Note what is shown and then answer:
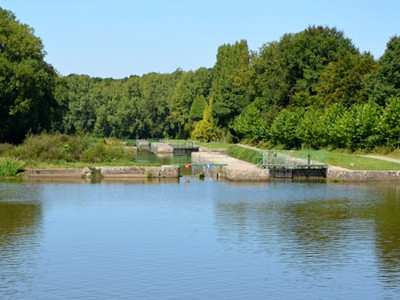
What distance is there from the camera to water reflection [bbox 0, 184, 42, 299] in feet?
70.6

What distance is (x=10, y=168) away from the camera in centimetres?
4856

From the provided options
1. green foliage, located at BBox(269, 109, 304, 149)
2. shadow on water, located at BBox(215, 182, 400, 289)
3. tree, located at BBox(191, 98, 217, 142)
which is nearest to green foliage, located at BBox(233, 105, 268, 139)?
green foliage, located at BBox(269, 109, 304, 149)

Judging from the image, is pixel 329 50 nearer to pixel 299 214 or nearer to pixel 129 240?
pixel 299 214

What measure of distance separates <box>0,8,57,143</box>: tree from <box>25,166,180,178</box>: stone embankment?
18.8 meters

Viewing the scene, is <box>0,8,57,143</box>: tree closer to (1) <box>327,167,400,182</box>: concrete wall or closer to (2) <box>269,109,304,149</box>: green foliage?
(2) <box>269,109,304,149</box>: green foliage

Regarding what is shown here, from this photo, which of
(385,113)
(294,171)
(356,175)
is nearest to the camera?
(356,175)

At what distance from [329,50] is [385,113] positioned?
1089 inches

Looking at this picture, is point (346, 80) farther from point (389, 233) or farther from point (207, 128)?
point (389, 233)

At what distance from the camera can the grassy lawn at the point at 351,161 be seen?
163ft

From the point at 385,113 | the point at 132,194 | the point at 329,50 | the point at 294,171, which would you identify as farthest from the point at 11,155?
the point at 329,50

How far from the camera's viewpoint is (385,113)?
57.8m

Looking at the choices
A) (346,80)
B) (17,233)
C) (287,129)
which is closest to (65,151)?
(17,233)

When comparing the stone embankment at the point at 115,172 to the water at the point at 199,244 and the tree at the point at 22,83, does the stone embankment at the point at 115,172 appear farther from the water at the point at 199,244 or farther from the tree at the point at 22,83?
the tree at the point at 22,83

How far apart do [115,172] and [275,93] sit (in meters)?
45.7
